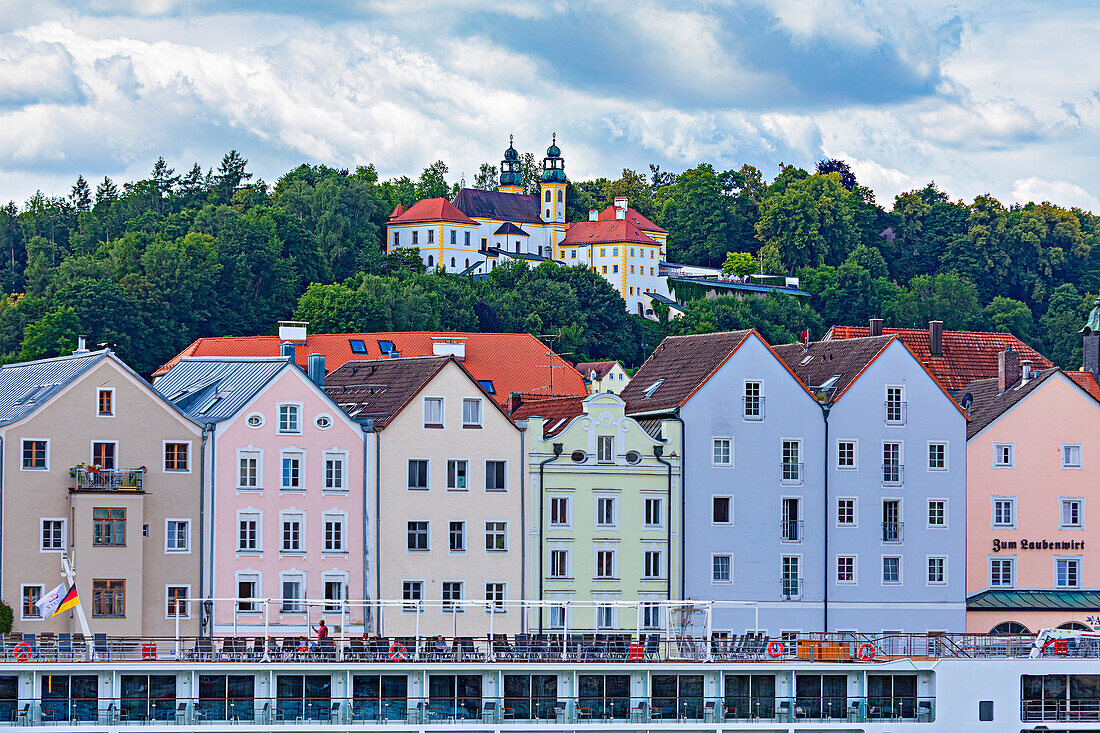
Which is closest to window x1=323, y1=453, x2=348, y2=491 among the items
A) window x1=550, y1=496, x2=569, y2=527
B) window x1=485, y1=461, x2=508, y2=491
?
window x1=485, y1=461, x2=508, y2=491

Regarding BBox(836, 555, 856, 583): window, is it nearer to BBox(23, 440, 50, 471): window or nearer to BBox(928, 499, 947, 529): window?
BBox(928, 499, 947, 529): window

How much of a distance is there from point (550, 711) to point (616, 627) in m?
13.3

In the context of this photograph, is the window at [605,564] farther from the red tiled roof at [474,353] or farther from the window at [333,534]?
the red tiled roof at [474,353]

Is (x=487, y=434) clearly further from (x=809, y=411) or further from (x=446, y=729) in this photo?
(x=446, y=729)

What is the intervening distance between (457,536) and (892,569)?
1568cm

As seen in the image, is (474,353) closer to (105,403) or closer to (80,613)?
(105,403)

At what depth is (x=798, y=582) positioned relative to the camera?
75688 millimetres

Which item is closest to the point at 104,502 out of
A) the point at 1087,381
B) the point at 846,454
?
the point at 846,454

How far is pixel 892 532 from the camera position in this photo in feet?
253

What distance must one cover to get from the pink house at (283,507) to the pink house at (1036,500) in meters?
22.3

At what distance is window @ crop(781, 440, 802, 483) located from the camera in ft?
251

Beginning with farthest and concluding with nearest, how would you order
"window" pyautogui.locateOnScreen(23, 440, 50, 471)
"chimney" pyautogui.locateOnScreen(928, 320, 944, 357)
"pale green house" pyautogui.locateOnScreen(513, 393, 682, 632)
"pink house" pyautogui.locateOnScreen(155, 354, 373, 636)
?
1. "chimney" pyautogui.locateOnScreen(928, 320, 944, 357)
2. "pale green house" pyautogui.locateOnScreen(513, 393, 682, 632)
3. "pink house" pyautogui.locateOnScreen(155, 354, 373, 636)
4. "window" pyautogui.locateOnScreen(23, 440, 50, 471)

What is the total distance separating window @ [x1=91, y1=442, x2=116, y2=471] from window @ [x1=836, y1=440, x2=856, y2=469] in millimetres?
25144

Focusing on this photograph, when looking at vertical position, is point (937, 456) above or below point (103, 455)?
above
